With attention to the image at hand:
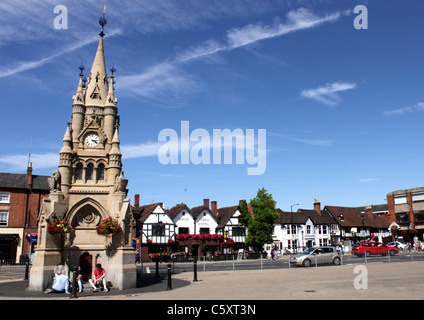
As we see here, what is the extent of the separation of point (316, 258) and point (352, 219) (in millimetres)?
51497

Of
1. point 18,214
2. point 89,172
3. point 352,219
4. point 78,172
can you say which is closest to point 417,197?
point 352,219

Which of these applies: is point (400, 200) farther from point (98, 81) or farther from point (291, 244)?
point (98, 81)

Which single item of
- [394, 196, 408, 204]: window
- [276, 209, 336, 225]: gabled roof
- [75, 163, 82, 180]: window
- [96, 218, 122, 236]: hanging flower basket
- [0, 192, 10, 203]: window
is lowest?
[96, 218, 122, 236]: hanging flower basket

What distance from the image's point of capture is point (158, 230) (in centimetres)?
5472

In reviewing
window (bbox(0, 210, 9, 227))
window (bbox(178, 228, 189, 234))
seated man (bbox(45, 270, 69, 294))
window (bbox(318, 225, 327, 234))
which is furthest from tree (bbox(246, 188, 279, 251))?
seated man (bbox(45, 270, 69, 294))

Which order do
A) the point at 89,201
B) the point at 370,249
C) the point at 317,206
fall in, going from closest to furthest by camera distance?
the point at 89,201, the point at 370,249, the point at 317,206

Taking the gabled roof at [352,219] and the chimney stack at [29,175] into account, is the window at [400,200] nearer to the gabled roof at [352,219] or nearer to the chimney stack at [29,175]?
the gabled roof at [352,219]

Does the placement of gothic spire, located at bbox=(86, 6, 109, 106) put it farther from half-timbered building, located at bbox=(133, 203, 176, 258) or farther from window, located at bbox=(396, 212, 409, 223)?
window, located at bbox=(396, 212, 409, 223)

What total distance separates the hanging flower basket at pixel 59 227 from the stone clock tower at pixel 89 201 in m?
0.23

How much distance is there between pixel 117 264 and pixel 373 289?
1247 cm

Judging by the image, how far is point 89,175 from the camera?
2083cm

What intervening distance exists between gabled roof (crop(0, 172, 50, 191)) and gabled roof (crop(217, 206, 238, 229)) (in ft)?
90.9

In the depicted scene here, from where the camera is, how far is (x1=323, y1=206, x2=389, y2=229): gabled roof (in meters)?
76.4
